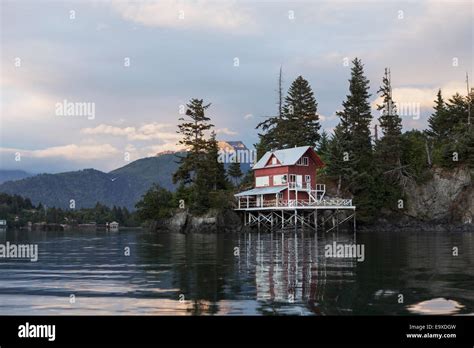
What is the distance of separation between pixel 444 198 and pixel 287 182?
75.0 ft

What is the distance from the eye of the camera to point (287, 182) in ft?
226

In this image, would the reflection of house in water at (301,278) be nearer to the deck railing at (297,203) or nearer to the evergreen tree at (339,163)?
the deck railing at (297,203)

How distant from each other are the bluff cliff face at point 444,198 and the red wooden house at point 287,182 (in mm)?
14164

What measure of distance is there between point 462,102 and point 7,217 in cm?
10226

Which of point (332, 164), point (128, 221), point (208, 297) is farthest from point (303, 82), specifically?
point (208, 297)

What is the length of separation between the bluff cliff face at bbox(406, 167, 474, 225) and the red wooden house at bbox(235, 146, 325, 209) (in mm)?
14164

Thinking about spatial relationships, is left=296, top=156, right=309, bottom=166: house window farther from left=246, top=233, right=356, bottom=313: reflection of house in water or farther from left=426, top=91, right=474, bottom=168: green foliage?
left=246, top=233, right=356, bottom=313: reflection of house in water

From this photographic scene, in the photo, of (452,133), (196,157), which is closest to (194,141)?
(196,157)

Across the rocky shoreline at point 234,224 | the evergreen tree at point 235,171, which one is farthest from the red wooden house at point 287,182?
the evergreen tree at point 235,171

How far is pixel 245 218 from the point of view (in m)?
72.1

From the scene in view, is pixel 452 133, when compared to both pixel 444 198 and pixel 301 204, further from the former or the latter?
pixel 301 204

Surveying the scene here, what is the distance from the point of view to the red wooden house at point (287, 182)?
223ft

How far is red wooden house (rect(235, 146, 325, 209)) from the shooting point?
68000 millimetres
